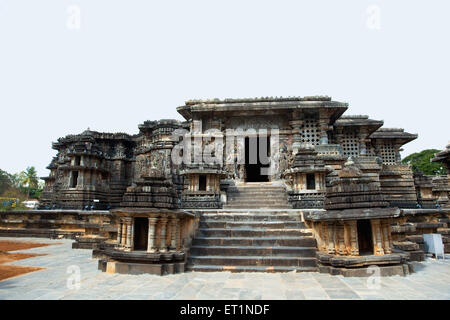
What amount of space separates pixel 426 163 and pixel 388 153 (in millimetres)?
25055

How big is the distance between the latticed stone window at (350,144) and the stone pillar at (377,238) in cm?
1435

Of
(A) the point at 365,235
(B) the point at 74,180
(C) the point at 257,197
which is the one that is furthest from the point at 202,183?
(B) the point at 74,180

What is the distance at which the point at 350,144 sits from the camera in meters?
19.1

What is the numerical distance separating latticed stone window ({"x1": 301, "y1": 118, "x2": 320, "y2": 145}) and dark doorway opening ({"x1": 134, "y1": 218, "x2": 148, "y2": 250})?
39.2 feet

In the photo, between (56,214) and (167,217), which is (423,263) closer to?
(167,217)

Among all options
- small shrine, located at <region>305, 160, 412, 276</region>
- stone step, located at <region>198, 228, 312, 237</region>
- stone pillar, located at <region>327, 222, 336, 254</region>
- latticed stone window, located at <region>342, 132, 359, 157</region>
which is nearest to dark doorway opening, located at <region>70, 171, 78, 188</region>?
stone step, located at <region>198, 228, 312, 237</region>

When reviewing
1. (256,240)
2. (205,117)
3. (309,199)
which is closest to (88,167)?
(205,117)

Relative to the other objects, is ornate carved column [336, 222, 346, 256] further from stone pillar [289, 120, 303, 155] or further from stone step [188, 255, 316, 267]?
stone pillar [289, 120, 303, 155]

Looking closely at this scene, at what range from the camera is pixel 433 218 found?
8.88m

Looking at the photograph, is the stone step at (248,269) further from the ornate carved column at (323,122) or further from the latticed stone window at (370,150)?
the latticed stone window at (370,150)

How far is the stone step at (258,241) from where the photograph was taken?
21.6ft

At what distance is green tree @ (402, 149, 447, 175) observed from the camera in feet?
127

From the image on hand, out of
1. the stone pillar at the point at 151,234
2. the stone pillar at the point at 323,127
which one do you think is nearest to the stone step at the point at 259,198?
the stone pillar at the point at 323,127

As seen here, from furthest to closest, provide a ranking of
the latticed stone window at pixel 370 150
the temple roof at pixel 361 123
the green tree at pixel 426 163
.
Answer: the green tree at pixel 426 163 < the latticed stone window at pixel 370 150 < the temple roof at pixel 361 123
